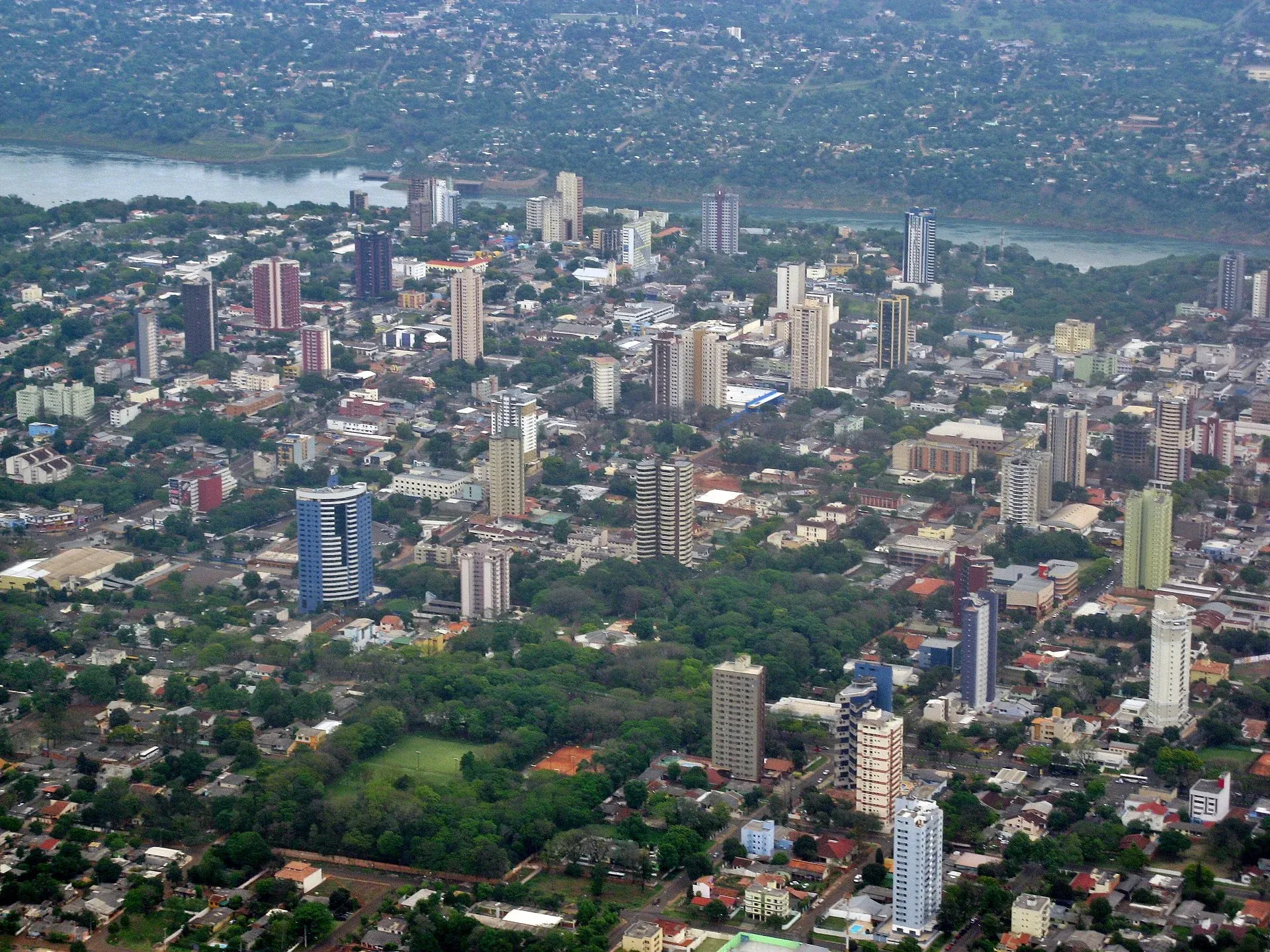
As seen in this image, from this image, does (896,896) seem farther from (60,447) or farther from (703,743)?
(60,447)

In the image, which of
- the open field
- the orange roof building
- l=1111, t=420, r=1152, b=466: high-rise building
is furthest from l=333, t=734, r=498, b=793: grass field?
Answer: l=1111, t=420, r=1152, b=466: high-rise building

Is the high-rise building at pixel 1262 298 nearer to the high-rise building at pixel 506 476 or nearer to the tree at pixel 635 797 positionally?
the high-rise building at pixel 506 476

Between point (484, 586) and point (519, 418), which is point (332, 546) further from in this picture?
point (519, 418)

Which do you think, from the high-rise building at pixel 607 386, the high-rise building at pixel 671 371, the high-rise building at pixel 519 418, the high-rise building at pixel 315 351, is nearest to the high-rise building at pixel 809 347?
the high-rise building at pixel 671 371

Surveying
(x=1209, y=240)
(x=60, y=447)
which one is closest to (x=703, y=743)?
(x=60, y=447)

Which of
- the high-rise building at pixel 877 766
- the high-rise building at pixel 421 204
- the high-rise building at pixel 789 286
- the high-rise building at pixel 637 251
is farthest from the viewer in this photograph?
the high-rise building at pixel 421 204
